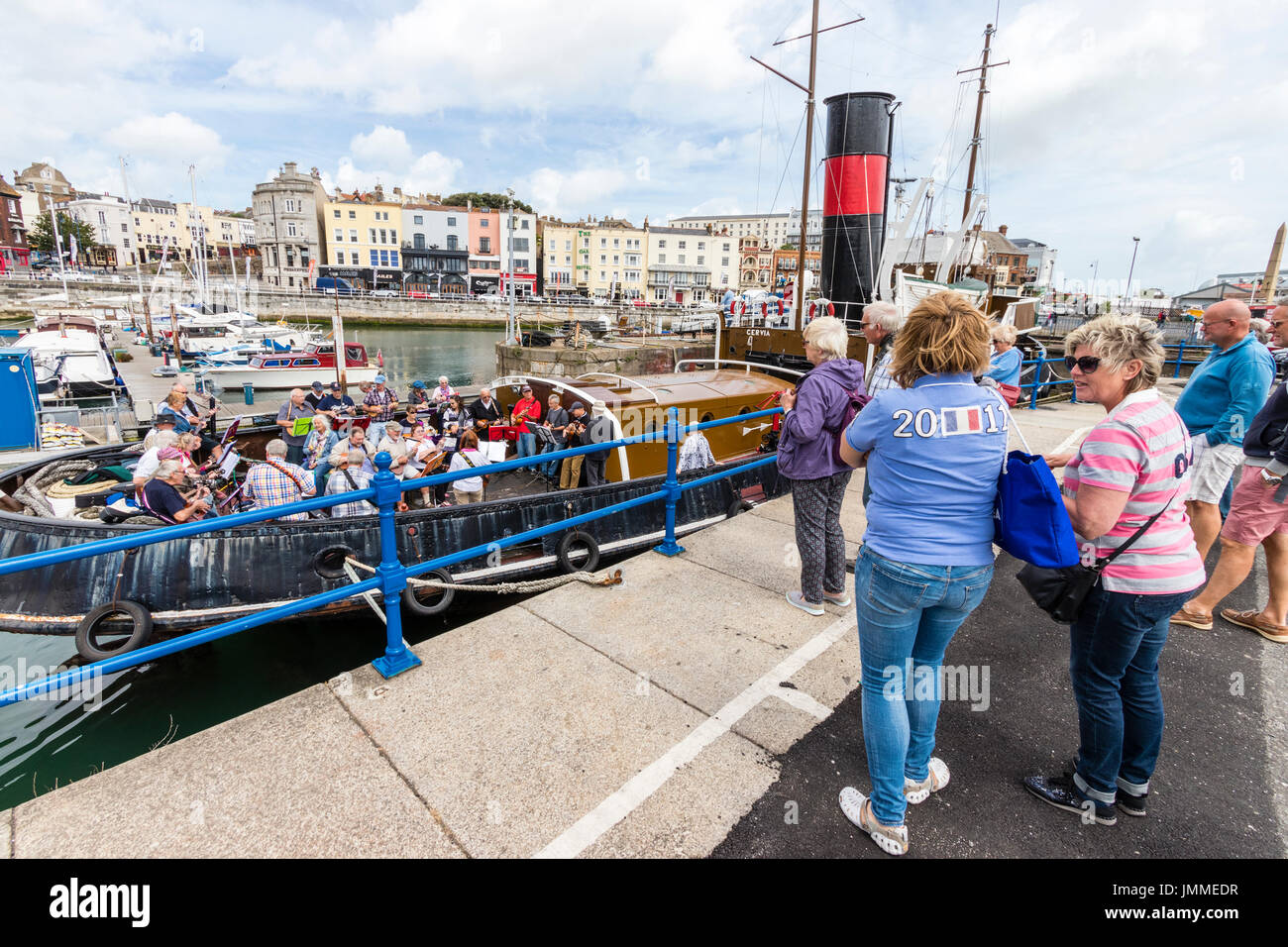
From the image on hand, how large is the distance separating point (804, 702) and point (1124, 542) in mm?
1603

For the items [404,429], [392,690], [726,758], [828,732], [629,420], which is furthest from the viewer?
[404,429]

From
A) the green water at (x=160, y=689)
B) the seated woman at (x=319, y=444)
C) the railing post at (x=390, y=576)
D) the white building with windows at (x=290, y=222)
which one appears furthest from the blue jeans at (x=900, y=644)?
the white building with windows at (x=290, y=222)

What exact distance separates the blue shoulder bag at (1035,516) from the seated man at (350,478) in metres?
6.47

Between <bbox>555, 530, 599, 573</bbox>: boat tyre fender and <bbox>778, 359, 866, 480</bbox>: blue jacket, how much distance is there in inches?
133

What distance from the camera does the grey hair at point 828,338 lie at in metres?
3.70

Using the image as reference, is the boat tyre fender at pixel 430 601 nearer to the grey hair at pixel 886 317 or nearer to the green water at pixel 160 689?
the green water at pixel 160 689

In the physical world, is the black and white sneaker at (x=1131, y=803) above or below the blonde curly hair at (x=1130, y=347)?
below

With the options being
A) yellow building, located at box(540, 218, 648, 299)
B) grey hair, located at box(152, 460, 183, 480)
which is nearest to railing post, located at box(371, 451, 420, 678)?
grey hair, located at box(152, 460, 183, 480)

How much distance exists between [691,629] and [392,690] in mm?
1731

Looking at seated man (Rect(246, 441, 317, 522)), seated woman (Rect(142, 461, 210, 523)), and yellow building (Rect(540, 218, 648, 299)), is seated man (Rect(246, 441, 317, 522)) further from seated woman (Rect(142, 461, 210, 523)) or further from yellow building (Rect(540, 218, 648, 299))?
yellow building (Rect(540, 218, 648, 299))

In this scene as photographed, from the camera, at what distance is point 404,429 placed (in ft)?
31.4

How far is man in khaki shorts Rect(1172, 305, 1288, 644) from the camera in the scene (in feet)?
11.6

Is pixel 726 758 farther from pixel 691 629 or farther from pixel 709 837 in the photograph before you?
pixel 691 629
